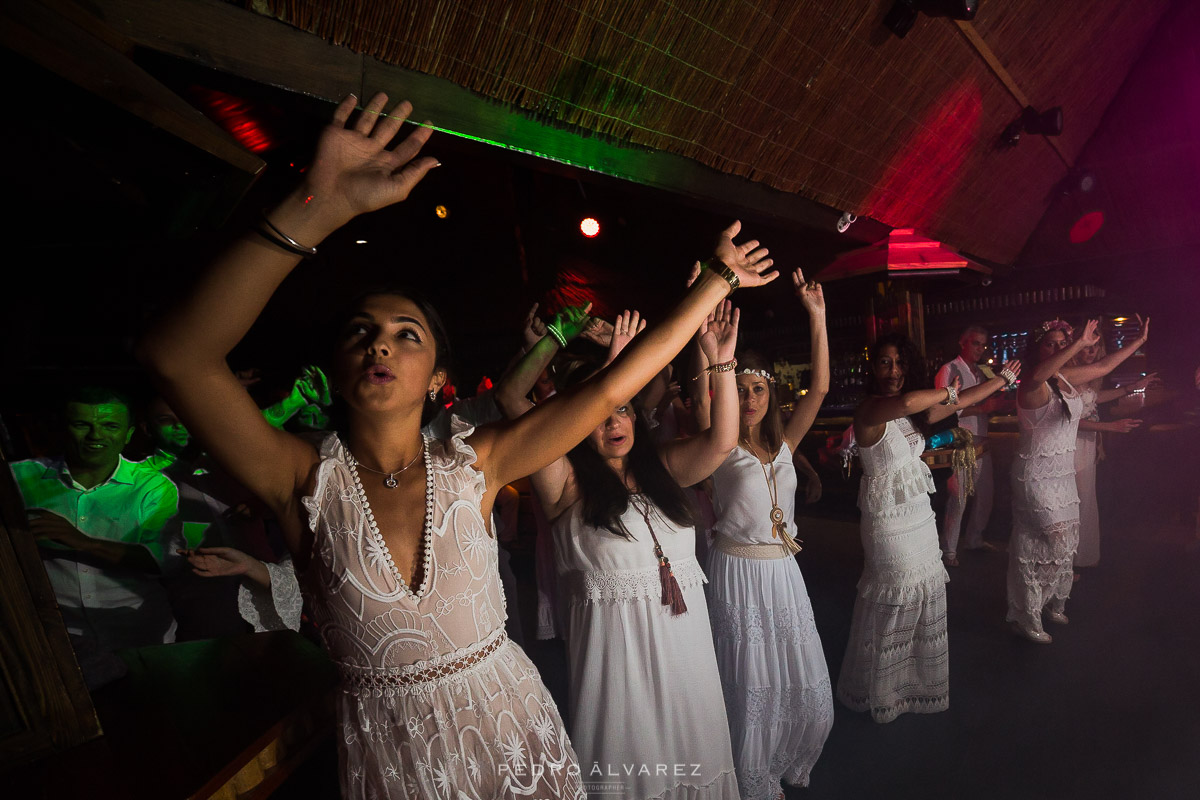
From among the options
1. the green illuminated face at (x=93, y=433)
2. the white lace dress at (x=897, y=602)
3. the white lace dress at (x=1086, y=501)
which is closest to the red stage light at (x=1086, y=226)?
the white lace dress at (x=1086, y=501)

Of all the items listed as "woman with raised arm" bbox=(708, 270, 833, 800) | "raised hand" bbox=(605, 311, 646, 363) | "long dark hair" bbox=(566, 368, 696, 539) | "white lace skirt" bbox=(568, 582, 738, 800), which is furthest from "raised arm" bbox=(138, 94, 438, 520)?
"woman with raised arm" bbox=(708, 270, 833, 800)

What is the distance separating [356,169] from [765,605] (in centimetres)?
242

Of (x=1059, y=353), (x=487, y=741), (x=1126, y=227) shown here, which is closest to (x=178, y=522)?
(x=487, y=741)

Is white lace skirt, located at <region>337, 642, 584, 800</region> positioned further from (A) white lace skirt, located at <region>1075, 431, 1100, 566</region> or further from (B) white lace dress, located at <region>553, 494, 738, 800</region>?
(A) white lace skirt, located at <region>1075, 431, 1100, 566</region>

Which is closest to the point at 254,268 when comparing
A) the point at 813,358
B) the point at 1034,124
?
the point at 813,358

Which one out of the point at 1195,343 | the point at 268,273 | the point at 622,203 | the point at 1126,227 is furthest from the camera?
the point at 622,203

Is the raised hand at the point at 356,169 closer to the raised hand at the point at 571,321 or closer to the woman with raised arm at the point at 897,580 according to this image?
the raised hand at the point at 571,321

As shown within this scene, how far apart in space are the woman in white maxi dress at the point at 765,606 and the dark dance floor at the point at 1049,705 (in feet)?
0.81

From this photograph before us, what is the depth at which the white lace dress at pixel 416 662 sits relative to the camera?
1237 millimetres

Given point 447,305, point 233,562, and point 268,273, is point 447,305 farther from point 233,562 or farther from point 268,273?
point 268,273

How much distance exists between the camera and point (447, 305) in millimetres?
9961

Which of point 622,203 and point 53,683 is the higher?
point 622,203

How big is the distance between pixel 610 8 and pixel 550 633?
3734 millimetres

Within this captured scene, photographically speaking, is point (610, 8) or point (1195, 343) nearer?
point (610, 8)
